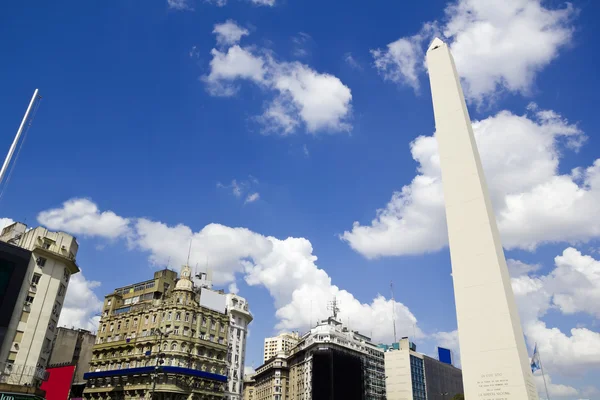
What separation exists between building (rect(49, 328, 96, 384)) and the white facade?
1049 inches

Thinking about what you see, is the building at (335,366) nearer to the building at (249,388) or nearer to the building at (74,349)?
the building at (249,388)

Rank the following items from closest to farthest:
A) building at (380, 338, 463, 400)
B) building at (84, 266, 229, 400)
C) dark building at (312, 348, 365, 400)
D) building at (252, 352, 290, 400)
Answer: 1. building at (84, 266, 229, 400)
2. dark building at (312, 348, 365, 400)
3. building at (252, 352, 290, 400)
4. building at (380, 338, 463, 400)

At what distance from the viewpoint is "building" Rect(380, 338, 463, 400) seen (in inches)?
4577

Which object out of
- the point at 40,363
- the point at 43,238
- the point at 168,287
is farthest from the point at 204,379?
the point at 43,238

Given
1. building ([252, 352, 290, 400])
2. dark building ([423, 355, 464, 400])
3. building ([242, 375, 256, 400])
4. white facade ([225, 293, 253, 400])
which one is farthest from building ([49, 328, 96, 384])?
dark building ([423, 355, 464, 400])

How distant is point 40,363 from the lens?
40062 mm

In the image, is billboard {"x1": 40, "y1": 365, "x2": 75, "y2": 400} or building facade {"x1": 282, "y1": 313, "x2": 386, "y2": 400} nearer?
billboard {"x1": 40, "y1": 365, "x2": 75, "y2": 400}

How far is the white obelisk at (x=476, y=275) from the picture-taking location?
81.8ft

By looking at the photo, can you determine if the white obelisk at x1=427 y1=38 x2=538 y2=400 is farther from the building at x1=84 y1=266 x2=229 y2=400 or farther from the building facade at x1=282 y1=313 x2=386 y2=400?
the building facade at x1=282 y1=313 x2=386 y2=400

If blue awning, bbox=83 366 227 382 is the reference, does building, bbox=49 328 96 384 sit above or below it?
above

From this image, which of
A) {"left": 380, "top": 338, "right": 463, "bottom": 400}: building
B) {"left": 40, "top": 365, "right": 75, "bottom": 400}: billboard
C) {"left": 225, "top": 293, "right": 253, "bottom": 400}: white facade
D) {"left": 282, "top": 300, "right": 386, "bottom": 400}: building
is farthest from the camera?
{"left": 380, "top": 338, "right": 463, "bottom": 400}: building

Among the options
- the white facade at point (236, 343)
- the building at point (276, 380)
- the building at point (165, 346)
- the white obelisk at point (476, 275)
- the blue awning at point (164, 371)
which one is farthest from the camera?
the building at point (276, 380)

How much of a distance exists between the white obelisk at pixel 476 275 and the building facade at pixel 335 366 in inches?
2739

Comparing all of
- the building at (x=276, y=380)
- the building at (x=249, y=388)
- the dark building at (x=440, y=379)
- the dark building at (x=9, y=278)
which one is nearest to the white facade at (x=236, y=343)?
the building at (x=276, y=380)
